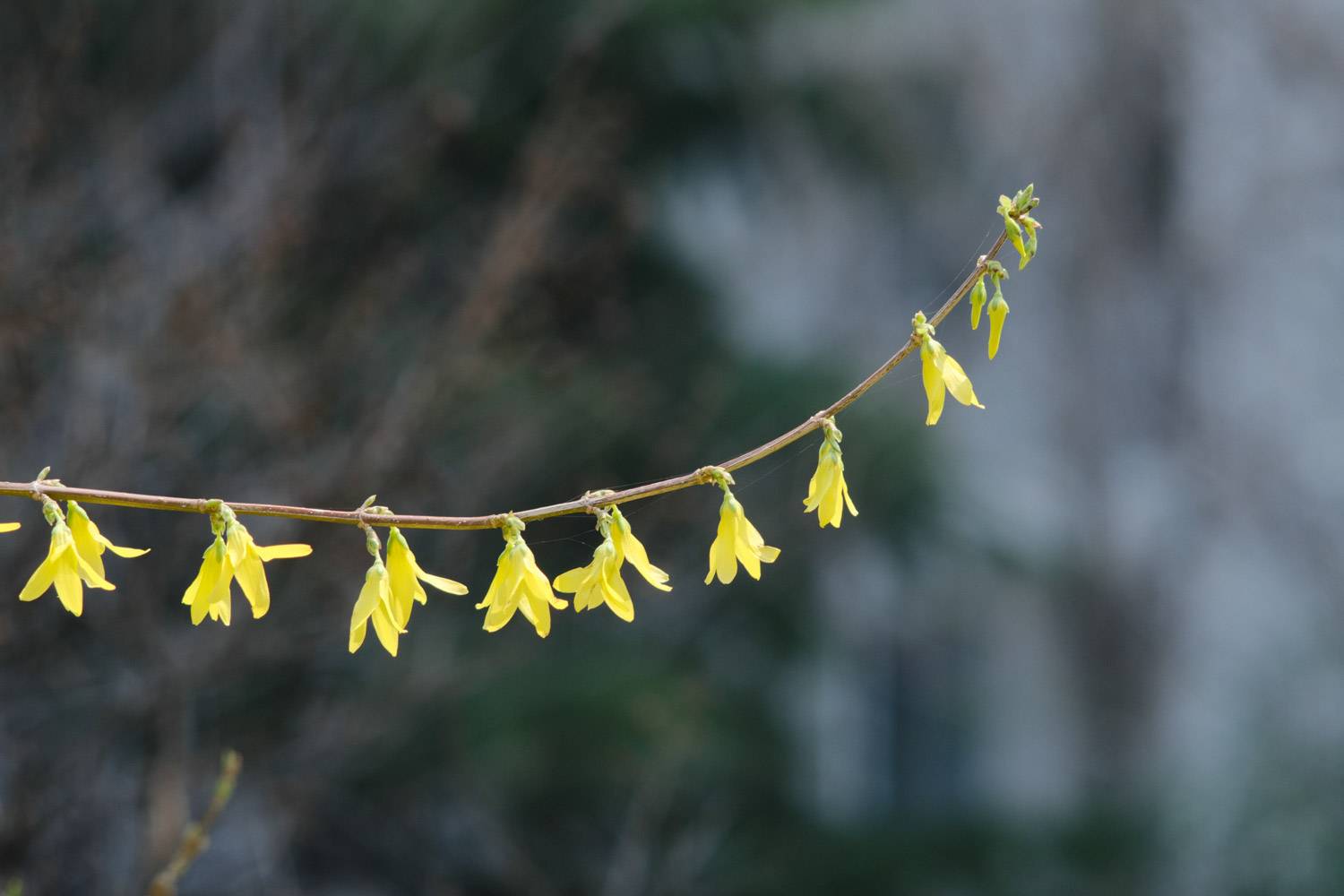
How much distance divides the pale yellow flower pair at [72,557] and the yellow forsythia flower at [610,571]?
0.38 metres

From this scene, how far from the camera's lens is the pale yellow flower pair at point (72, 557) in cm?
110

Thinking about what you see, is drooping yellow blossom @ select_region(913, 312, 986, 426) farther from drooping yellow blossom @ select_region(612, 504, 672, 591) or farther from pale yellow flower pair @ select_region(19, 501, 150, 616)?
pale yellow flower pair @ select_region(19, 501, 150, 616)

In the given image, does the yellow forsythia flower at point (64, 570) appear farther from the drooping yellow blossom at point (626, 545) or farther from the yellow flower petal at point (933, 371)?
the yellow flower petal at point (933, 371)

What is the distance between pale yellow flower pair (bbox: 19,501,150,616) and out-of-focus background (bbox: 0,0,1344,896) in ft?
6.14

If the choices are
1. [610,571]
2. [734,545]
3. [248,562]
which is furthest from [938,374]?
[248,562]

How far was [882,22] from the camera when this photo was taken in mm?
5664

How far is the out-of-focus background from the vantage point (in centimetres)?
321

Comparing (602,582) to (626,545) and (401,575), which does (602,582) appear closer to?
(626,545)

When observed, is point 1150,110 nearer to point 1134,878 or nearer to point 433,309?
point 1134,878

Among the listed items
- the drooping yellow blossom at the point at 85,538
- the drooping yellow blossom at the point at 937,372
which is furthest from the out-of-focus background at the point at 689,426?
the drooping yellow blossom at the point at 937,372

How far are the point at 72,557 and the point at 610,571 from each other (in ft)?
1.54

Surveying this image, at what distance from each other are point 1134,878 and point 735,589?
2413mm

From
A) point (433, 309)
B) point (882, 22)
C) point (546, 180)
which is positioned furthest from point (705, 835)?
point (882, 22)

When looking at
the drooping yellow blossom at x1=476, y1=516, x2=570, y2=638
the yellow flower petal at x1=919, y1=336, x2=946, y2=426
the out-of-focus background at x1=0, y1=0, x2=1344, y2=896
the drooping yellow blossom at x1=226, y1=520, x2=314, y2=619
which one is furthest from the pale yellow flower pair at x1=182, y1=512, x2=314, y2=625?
the out-of-focus background at x1=0, y1=0, x2=1344, y2=896
